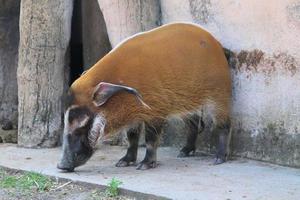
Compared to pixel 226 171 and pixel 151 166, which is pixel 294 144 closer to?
pixel 226 171

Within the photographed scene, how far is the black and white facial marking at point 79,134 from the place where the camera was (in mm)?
5773

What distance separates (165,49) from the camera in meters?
6.07

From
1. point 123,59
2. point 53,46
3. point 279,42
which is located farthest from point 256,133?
point 53,46

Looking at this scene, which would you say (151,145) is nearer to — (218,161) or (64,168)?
(218,161)

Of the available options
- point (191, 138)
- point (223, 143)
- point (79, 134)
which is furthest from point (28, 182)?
point (223, 143)

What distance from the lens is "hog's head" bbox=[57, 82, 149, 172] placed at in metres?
5.73

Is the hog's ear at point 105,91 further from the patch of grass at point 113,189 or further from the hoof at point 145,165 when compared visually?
the patch of grass at point 113,189

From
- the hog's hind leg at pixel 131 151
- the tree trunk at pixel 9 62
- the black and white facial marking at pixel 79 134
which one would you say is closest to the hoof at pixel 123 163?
the hog's hind leg at pixel 131 151

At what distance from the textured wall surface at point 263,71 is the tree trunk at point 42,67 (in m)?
1.40

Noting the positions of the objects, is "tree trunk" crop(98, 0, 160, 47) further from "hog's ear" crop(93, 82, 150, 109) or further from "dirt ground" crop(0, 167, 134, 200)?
"dirt ground" crop(0, 167, 134, 200)

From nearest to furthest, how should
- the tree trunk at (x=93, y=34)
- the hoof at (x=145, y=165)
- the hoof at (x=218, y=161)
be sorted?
the hoof at (x=145, y=165) → the hoof at (x=218, y=161) → the tree trunk at (x=93, y=34)

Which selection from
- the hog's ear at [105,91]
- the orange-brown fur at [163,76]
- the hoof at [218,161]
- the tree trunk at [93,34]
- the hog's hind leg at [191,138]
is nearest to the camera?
the hog's ear at [105,91]

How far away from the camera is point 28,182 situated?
5812 mm

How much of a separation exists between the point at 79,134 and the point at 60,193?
504 millimetres
